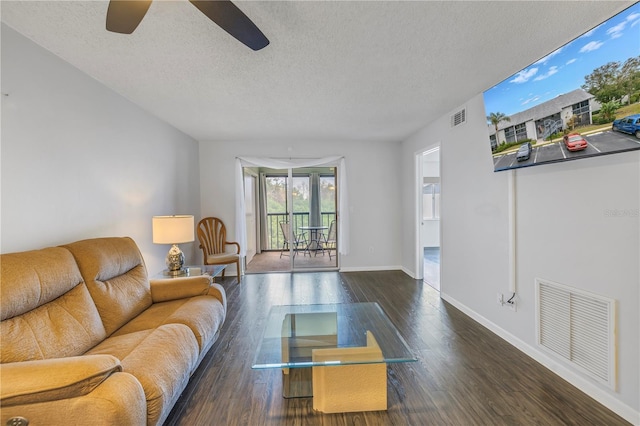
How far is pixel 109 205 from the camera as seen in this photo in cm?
251

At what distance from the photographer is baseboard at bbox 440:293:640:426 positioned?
5.22ft

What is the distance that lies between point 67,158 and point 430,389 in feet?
10.4

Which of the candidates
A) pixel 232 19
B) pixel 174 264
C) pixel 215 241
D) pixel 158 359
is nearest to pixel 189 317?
pixel 158 359

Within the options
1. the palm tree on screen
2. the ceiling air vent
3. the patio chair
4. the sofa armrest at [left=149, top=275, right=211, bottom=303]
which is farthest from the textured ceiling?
the patio chair

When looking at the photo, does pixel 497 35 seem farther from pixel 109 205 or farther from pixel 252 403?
pixel 109 205

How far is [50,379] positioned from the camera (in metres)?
1.05

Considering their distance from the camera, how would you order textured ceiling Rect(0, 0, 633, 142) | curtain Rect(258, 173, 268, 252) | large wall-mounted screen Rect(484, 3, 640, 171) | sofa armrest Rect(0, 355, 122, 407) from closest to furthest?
sofa armrest Rect(0, 355, 122, 407) < large wall-mounted screen Rect(484, 3, 640, 171) < textured ceiling Rect(0, 0, 633, 142) < curtain Rect(258, 173, 268, 252)

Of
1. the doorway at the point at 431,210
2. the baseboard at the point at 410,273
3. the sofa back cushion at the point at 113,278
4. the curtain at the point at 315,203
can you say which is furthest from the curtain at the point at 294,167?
the sofa back cushion at the point at 113,278

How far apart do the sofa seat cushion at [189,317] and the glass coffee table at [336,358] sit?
42 centimetres

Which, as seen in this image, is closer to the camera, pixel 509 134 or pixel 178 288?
pixel 509 134

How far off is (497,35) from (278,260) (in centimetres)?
523

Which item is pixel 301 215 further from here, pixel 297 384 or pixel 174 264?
pixel 297 384

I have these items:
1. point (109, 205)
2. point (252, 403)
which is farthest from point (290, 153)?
point (252, 403)

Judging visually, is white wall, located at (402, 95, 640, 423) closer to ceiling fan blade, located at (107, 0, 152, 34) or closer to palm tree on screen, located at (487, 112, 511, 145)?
palm tree on screen, located at (487, 112, 511, 145)
